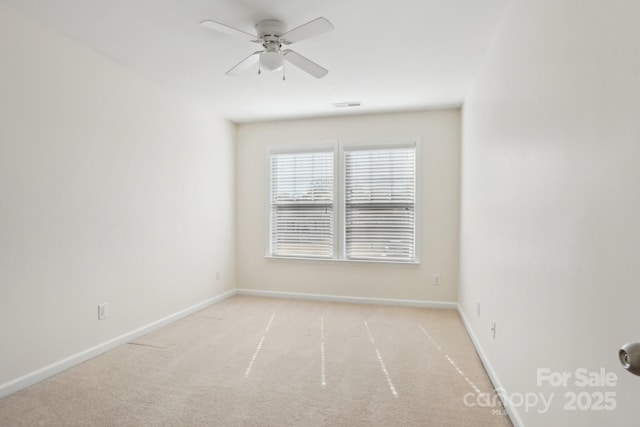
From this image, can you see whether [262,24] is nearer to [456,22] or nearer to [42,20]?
[456,22]

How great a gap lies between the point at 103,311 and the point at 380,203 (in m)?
3.28

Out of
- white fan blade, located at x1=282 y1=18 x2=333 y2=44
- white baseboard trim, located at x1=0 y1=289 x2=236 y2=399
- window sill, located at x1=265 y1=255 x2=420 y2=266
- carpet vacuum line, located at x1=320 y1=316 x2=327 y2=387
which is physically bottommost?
carpet vacuum line, located at x1=320 y1=316 x2=327 y2=387

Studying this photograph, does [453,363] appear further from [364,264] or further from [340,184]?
[340,184]

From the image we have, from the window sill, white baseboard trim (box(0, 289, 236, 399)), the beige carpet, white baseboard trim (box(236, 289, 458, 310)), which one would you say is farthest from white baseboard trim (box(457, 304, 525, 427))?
white baseboard trim (box(0, 289, 236, 399))

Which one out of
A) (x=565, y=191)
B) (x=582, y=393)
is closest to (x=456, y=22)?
(x=565, y=191)

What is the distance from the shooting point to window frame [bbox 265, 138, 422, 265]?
4398 mm

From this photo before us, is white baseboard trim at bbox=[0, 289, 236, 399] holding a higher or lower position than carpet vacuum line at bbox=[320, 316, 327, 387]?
higher

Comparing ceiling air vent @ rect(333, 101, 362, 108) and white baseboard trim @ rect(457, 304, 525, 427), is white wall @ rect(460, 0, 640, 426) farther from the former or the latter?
ceiling air vent @ rect(333, 101, 362, 108)

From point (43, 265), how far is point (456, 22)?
11.2ft

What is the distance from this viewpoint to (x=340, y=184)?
464cm

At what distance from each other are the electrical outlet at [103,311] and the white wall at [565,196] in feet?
10.3

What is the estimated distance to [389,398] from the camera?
221cm

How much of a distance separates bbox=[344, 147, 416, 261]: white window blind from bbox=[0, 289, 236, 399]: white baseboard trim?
91.2 inches

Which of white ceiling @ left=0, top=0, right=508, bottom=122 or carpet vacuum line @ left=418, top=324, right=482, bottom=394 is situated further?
carpet vacuum line @ left=418, top=324, right=482, bottom=394
